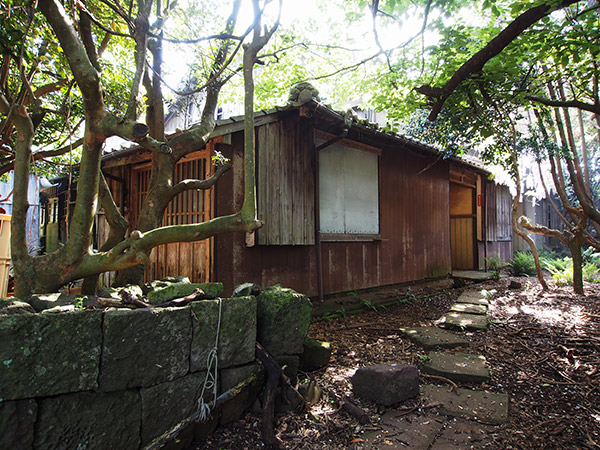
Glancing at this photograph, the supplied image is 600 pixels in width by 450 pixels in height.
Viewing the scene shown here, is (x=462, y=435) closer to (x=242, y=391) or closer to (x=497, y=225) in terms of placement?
(x=242, y=391)

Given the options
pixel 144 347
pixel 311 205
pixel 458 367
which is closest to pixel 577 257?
pixel 458 367

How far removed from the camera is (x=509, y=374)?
397 cm

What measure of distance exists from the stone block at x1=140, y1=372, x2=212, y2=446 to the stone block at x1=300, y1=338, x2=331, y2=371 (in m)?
1.41

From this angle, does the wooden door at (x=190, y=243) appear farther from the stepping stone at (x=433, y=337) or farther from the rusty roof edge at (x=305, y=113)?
the stepping stone at (x=433, y=337)

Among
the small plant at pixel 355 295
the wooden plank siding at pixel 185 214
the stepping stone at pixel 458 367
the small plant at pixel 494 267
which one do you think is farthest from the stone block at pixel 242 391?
the small plant at pixel 494 267

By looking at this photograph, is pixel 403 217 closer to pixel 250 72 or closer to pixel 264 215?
pixel 264 215

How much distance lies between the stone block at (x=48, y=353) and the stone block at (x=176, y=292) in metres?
0.59

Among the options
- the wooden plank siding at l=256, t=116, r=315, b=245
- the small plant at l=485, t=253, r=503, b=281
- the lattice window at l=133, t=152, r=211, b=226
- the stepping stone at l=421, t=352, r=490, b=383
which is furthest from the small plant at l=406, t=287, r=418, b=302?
the lattice window at l=133, t=152, r=211, b=226

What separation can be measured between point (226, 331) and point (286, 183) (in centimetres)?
364

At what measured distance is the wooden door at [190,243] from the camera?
5.63m

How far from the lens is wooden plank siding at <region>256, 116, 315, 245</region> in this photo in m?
5.80

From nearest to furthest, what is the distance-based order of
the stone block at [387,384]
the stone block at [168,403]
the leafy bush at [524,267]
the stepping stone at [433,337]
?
the stone block at [168,403] → the stone block at [387,384] → the stepping stone at [433,337] → the leafy bush at [524,267]

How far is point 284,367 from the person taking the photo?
3.28 meters

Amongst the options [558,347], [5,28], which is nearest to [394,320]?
[558,347]
